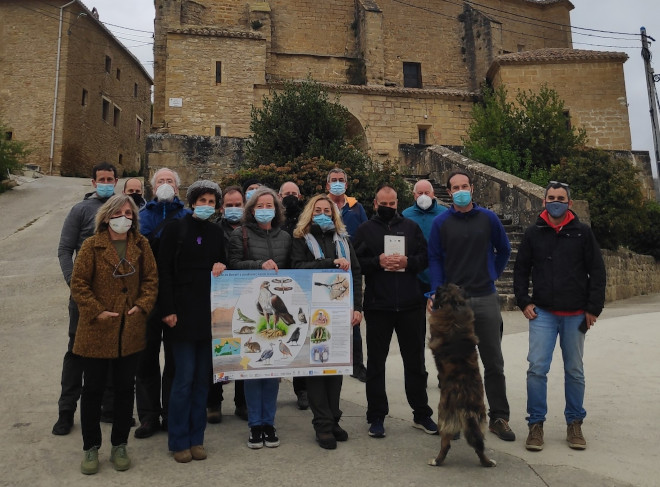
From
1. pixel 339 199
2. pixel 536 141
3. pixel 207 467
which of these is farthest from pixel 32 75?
pixel 207 467

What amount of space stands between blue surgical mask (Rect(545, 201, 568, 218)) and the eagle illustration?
2074 mm

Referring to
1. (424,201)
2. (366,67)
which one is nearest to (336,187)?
(424,201)

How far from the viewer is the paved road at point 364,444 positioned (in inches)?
113

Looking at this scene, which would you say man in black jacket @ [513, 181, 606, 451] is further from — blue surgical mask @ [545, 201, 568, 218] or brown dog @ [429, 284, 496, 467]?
brown dog @ [429, 284, 496, 467]

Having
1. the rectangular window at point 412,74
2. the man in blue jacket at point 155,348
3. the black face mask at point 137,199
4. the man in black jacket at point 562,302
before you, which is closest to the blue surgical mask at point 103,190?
the black face mask at point 137,199

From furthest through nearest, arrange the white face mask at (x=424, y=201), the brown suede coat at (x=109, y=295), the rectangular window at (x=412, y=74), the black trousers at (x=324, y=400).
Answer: the rectangular window at (x=412, y=74)
the white face mask at (x=424, y=201)
the black trousers at (x=324, y=400)
the brown suede coat at (x=109, y=295)

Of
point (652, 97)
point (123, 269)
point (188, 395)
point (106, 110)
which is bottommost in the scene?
point (188, 395)

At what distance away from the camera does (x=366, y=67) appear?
23.1 m

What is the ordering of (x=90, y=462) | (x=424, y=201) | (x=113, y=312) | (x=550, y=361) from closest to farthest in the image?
(x=90, y=462) < (x=113, y=312) < (x=550, y=361) < (x=424, y=201)

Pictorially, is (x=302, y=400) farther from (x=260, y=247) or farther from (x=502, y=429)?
(x=502, y=429)

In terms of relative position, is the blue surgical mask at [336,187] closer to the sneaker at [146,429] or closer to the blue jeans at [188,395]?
the blue jeans at [188,395]

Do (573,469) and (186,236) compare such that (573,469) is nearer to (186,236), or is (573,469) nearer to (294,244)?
(294,244)

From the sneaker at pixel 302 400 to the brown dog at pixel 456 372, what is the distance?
145 centimetres

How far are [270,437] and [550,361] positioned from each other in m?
2.07
